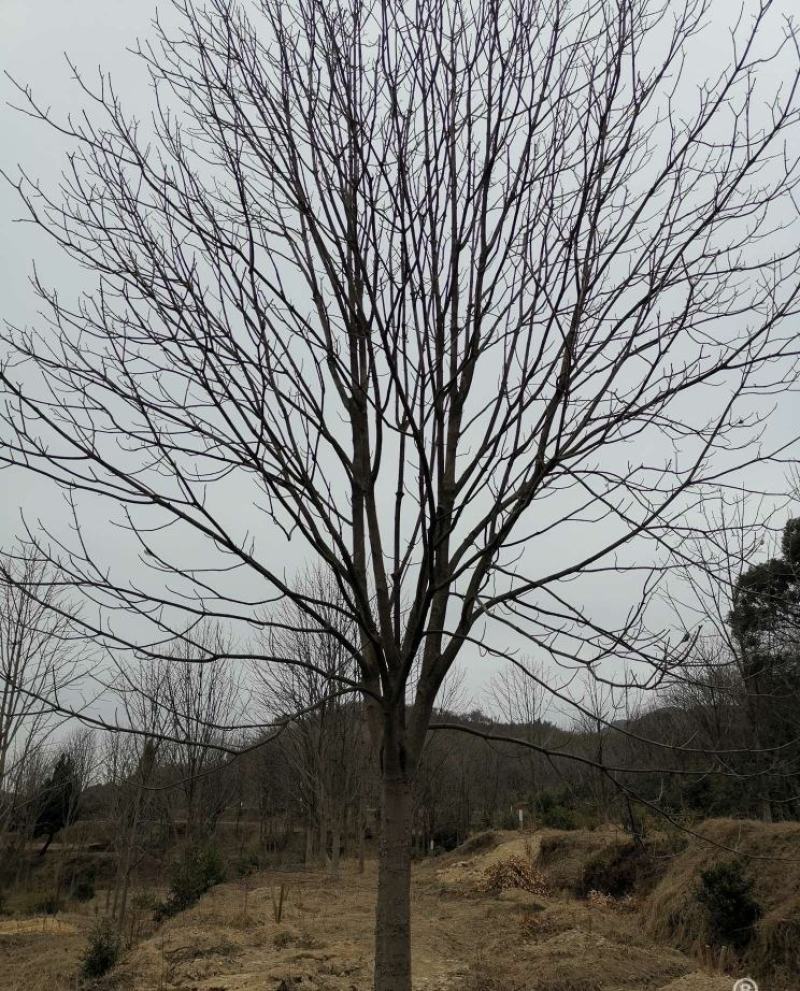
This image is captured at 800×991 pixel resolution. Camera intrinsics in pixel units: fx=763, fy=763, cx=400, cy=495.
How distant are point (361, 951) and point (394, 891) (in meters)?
6.45

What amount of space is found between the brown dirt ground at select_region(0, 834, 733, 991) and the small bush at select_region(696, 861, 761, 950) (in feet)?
1.52

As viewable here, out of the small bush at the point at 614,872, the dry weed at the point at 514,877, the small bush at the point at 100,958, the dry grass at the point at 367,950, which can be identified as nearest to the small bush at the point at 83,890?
the dry grass at the point at 367,950

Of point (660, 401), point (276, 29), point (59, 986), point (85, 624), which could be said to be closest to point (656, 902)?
point (59, 986)

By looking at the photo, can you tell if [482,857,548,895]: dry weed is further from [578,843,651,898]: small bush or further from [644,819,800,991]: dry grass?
[644,819,800,991]: dry grass

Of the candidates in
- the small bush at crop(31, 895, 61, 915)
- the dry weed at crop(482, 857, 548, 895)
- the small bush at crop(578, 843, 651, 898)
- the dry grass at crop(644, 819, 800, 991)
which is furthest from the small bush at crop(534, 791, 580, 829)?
the small bush at crop(31, 895, 61, 915)

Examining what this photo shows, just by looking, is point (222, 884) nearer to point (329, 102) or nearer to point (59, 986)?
point (59, 986)

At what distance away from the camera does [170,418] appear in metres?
2.75

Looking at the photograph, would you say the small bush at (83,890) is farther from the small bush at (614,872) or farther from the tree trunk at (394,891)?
the tree trunk at (394,891)

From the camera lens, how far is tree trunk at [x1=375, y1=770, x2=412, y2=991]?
2346 millimetres

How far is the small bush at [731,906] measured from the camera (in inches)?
295

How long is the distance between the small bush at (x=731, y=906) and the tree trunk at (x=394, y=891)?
654 cm

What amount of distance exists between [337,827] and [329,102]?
1632cm

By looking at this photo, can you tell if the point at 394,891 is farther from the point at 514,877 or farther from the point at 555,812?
the point at 555,812

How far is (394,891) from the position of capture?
2.43m
